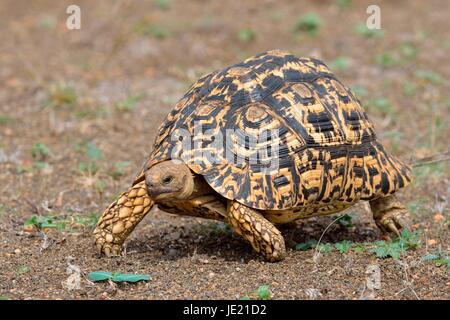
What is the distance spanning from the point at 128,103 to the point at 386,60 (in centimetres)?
380

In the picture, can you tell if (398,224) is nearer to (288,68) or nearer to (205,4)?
(288,68)

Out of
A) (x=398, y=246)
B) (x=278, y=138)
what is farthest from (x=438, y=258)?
(x=278, y=138)

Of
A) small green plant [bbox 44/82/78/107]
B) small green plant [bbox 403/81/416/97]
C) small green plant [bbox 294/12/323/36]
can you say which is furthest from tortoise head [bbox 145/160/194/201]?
small green plant [bbox 294/12/323/36]

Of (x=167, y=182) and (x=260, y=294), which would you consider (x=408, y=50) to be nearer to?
(x=167, y=182)

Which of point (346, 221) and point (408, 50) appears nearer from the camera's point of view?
point (346, 221)

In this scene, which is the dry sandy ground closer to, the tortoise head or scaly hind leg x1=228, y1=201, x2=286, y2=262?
scaly hind leg x1=228, y1=201, x2=286, y2=262

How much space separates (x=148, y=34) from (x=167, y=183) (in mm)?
6888

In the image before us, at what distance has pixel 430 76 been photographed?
10.1m

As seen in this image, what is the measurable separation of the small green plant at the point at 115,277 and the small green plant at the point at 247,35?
23.2 ft

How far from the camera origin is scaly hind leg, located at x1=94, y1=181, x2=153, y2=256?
4953 millimetres

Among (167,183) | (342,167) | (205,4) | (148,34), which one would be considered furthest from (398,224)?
(205,4)

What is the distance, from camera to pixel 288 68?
17.1 ft

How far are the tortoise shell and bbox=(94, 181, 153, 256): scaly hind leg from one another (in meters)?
0.23

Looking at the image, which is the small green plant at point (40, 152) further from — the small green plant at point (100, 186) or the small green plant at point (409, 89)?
the small green plant at point (409, 89)
